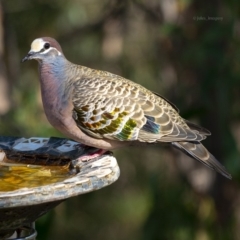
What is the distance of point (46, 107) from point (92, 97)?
342 millimetres

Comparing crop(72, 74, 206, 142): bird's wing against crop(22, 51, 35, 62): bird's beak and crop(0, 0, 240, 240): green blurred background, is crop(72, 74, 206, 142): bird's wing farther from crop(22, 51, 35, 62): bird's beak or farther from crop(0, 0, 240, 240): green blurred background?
crop(0, 0, 240, 240): green blurred background

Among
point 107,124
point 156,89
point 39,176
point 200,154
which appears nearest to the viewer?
point 39,176

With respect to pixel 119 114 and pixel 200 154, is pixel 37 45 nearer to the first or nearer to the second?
pixel 119 114

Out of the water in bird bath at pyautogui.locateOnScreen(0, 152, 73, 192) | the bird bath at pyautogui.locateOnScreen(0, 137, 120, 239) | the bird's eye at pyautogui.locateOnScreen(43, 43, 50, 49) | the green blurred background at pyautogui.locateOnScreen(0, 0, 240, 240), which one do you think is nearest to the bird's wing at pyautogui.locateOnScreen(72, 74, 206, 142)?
the bird bath at pyautogui.locateOnScreen(0, 137, 120, 239)

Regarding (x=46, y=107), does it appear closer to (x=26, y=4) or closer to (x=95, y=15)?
(x=26, y=4)

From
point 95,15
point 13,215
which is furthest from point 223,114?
point 95,15

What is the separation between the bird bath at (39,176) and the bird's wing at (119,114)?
201mm

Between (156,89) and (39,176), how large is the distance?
6.34 m

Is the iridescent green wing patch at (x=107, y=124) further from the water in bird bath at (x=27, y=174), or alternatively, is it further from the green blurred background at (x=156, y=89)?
the green blurred background at (x=156, y=89)

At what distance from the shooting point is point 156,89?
9945mm

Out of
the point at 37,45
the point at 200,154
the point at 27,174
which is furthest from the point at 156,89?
the point at 27,174

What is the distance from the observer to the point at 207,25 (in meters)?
7.22

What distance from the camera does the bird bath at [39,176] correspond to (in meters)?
2.91

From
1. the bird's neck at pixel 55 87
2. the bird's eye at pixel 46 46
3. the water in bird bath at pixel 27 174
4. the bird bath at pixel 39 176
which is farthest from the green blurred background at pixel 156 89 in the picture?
the water in bird bath at pixel 27 174
